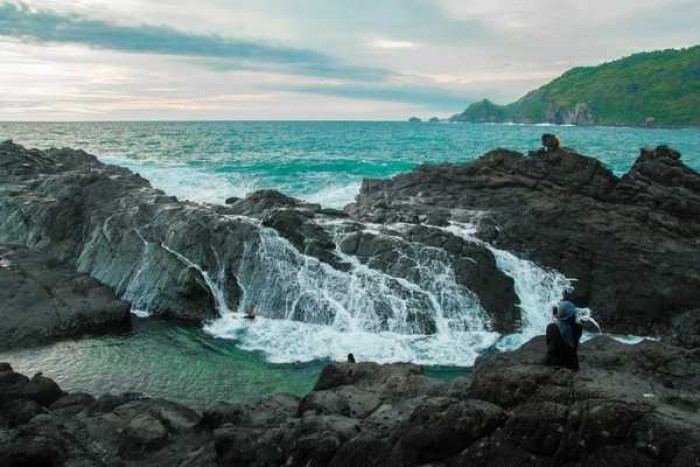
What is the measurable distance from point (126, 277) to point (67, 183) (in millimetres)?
12060

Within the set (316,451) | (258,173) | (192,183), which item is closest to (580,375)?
(316,451)

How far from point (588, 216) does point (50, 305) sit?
28.9 metres

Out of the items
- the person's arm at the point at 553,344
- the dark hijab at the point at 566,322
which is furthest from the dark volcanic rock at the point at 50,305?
the dark hijab at the point at 566,322

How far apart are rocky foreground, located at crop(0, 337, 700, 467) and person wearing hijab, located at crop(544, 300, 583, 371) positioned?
1.78 ft

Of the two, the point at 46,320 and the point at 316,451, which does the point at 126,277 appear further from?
the point at 316,451

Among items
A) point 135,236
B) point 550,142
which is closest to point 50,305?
point 135,236

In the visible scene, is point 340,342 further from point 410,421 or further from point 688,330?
point 410,421

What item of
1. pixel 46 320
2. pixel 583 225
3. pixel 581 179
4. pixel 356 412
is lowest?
pixel 46 320

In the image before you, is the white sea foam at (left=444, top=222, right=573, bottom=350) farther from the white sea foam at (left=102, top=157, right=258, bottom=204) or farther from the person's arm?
the white sea foam at (left=102, top=157, right=258, bottom=204)

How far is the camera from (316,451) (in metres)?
11.0

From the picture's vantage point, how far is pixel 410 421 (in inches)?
430

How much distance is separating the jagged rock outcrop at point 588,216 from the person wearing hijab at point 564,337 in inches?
622

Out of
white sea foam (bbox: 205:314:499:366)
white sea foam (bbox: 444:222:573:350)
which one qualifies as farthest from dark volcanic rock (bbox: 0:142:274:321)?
white sea foam (bbox: 444:222:573:350)

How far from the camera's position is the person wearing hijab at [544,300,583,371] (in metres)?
12.2
